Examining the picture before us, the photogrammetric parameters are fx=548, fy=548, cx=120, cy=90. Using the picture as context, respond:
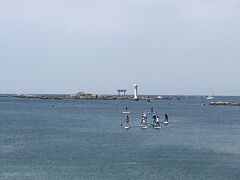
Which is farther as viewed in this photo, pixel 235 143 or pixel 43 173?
pixel 235 143

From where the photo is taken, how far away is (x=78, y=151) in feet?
199

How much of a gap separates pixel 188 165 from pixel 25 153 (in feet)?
59.2

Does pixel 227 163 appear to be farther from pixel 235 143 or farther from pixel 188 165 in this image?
pixel 235 143

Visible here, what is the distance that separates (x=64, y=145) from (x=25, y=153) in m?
8.65

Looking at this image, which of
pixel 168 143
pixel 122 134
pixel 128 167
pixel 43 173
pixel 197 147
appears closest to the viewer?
pixel 43 173

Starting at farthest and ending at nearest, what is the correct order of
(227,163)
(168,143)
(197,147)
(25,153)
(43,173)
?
(168,143), (197,147), (25,153), (227,163), (43,173)

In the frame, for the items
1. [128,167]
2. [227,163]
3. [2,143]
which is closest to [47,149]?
[2,143]

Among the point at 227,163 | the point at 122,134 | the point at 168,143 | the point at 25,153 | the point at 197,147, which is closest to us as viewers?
the point at 227,163

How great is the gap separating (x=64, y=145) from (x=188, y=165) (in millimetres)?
20093

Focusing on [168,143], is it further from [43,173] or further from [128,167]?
[43,173]

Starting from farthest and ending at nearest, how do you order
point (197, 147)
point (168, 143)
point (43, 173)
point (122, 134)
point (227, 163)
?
1. point (122, 134)
2. point (168, 143)
3. point (197, 147)
4. point (227, 163)
5. point (43, 173)

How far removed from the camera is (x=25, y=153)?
→ 58656 mm

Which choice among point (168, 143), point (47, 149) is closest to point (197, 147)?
point (168, 143)

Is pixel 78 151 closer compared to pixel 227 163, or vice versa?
pixel 227 163
